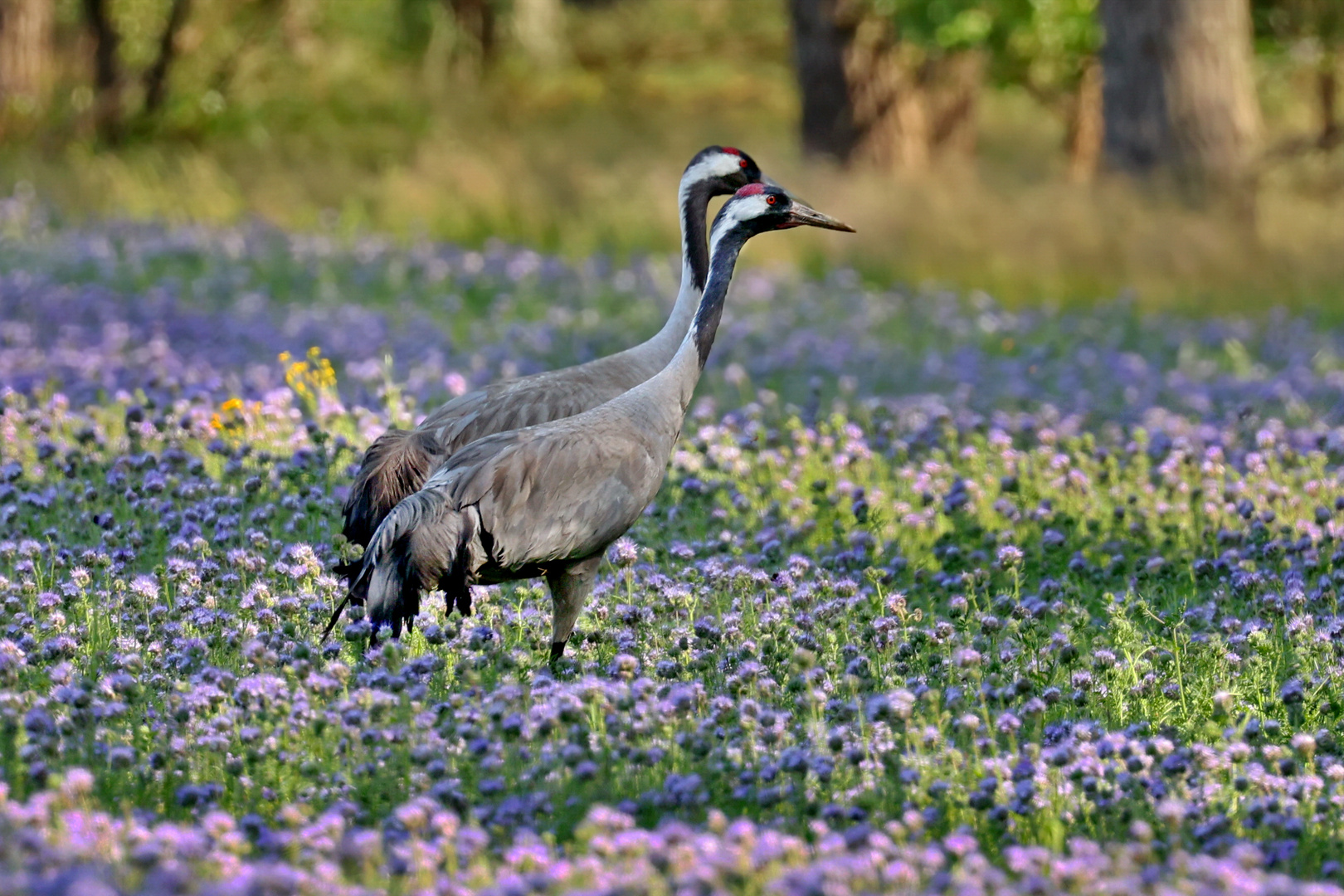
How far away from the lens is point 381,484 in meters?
6.03

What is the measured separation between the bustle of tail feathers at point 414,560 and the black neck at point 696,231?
2.64 metres

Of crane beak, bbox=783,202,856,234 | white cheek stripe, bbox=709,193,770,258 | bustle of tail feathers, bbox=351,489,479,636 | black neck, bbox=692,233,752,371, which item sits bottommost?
bustle of tail feathers, bbox=351,489,479,636

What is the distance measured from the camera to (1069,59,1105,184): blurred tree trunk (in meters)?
22.1

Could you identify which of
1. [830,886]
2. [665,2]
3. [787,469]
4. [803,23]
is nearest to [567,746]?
[830,886]

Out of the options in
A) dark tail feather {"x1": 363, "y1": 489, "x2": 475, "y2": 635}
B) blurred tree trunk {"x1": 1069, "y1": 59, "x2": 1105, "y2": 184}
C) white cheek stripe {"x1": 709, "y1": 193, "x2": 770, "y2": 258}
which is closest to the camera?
dark tail feather {"x1": 363, "y1": 489, "x2": 475, "y2": 635}

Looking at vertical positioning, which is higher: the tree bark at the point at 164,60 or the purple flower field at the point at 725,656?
the tree bark at the point at 164,60

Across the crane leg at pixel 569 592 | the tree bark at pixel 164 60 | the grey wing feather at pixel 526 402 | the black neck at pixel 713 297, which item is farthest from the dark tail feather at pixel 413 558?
the tree bark at pixel 164 60

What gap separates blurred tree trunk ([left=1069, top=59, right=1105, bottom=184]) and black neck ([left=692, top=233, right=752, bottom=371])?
16.3 metres

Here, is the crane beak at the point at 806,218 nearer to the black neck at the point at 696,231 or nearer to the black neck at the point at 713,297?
the black neck at the point at 713,297

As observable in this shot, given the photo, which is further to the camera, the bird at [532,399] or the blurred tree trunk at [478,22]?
the blurred tree trunk at [478,22]

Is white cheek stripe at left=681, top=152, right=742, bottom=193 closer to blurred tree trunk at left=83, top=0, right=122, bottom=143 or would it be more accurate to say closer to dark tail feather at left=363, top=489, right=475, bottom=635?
dark tail feather at left=363, top=489, right=475, bottom=635

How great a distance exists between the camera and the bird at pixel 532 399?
6.05m

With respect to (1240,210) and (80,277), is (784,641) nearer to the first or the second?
(80,277)

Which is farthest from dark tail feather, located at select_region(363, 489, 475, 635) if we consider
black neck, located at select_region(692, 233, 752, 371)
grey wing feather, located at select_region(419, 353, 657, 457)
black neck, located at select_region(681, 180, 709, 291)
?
black neck, located at select_region(681, 180, 709, 291)
